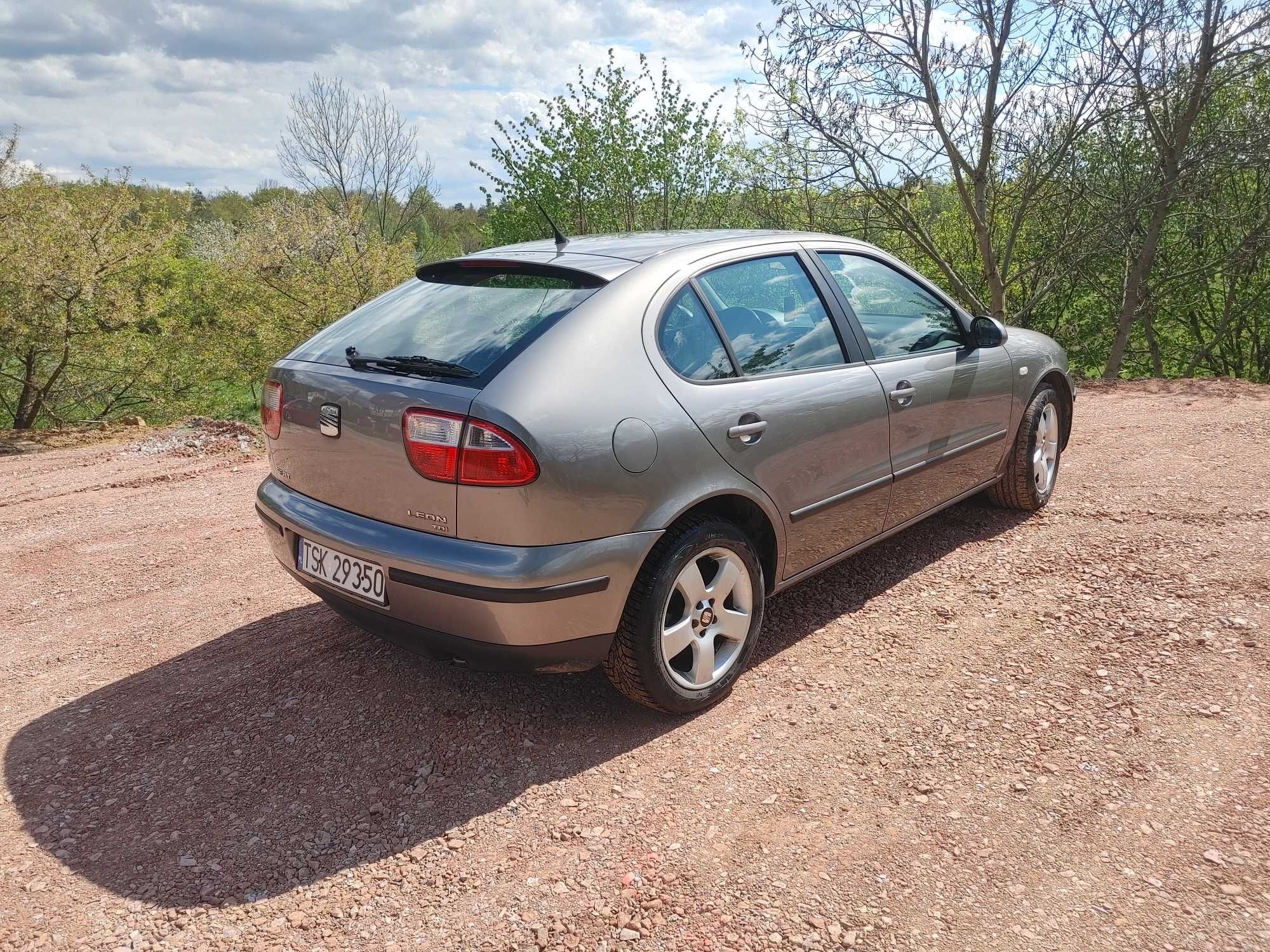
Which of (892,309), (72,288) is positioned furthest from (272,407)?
(72,288)

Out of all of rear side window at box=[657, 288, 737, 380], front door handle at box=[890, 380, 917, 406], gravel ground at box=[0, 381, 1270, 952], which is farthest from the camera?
front door handle at box=[890, 380, 917, 406]

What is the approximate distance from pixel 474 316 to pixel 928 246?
11425 millimetres

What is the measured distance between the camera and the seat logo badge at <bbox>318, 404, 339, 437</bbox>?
117 inches

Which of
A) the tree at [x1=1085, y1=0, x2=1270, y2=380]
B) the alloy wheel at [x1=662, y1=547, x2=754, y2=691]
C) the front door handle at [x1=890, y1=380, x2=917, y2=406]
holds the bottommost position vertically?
the alloy wheel at [x1=662, y1=547, x2=754, y2=691]

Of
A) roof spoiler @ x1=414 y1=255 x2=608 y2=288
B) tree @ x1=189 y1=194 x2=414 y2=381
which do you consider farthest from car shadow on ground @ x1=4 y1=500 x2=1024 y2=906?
tree @ x1=189 y1=194 x2=414 y2=381

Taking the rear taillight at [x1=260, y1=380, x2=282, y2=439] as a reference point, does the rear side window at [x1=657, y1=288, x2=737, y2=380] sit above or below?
above

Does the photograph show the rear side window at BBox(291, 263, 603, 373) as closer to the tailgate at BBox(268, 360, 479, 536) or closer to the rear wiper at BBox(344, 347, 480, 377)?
the rear wiper at BBox(344, 347, 480, 377)

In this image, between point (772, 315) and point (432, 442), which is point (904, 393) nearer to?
point (772, 315)

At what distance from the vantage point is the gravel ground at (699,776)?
2281 millimetres

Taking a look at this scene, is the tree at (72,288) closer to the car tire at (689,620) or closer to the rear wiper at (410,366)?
the rear wiper at (410,366)

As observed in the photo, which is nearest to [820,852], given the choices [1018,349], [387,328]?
[387,328]

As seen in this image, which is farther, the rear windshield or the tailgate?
the rear windshield

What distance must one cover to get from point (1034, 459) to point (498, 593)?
366 centimetres

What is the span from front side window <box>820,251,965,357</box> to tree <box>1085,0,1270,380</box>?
895 centimetres
